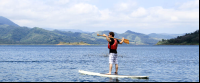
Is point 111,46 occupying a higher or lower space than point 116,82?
higher

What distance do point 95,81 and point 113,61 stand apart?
2821 mm

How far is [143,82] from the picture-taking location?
2359 centimetres

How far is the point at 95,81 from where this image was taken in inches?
948

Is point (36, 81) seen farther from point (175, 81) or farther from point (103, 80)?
point (175, 81)

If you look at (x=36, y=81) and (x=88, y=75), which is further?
(x=88, y=75)

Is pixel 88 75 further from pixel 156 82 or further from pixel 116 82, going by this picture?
pixel 156 82

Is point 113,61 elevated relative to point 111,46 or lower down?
lower down

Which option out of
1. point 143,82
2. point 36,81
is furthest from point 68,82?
point 143,82

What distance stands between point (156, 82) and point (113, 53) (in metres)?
5.17

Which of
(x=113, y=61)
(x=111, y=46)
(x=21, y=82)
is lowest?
(x=21, y=82)

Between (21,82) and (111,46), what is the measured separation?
32.4 feet

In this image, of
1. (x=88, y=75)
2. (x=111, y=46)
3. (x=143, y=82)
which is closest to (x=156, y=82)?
(x=143, y=82)

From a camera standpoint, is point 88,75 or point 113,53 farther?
point 88,75

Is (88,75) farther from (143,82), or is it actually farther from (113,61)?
(143,82)
